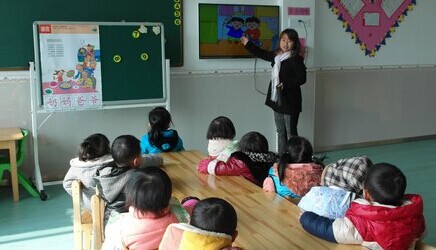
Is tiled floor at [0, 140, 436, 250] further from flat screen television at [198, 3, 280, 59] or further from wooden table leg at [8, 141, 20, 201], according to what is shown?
flat screen television at [198, 3, 280, 59]

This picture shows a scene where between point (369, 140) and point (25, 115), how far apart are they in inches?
170

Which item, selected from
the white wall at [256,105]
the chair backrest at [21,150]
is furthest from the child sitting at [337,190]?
the white wall at [256,105]

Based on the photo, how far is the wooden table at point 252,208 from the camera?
1.80 metres

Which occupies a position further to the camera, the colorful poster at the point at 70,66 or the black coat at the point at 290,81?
the black coat at the point at 290,81

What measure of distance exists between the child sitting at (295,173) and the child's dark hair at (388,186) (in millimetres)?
632

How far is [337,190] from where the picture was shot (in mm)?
2057

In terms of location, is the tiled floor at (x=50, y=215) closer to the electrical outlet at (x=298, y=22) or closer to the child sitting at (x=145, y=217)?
the child sitting at (x=145, y=217)

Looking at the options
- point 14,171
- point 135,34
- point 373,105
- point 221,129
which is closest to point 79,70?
point 135,34

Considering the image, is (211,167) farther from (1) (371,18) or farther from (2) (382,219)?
(1) (371,18)

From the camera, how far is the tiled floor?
3299 millimetres

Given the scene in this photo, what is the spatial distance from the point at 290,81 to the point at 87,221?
2.87 m

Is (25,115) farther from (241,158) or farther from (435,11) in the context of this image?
(435,11)

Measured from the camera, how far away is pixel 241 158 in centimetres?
273

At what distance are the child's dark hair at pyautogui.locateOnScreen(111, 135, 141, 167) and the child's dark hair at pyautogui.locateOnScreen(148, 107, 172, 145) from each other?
83 cm
